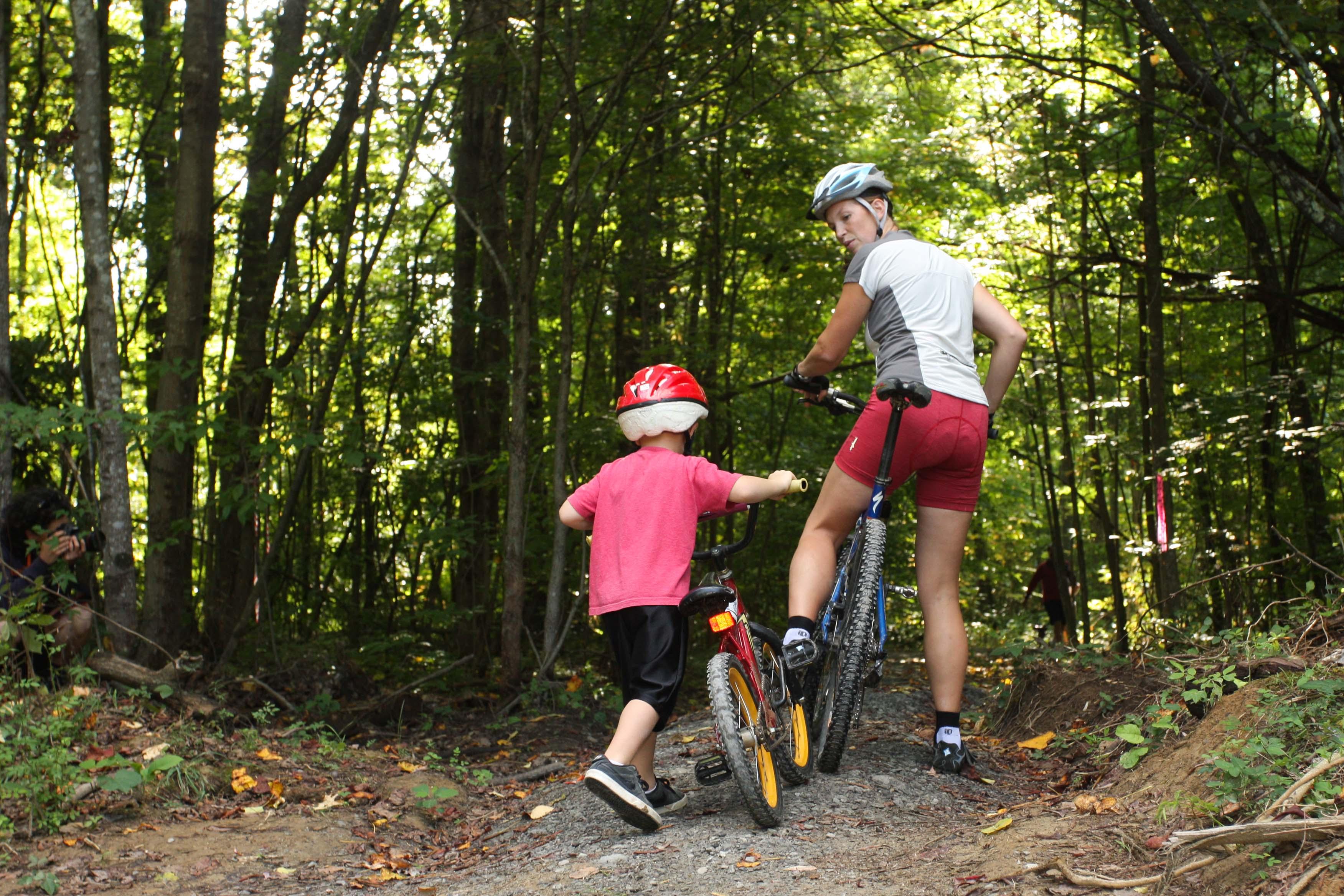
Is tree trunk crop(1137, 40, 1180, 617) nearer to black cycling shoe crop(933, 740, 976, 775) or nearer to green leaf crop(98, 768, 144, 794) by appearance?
black cycling shoe crop(933, 740, 976, 775)

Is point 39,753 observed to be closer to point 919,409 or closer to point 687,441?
point 687,441

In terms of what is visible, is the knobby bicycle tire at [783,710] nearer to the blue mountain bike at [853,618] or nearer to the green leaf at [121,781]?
the blue mountain bike at [853,618]

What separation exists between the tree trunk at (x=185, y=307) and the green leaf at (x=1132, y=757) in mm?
4924

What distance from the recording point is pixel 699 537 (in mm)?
11148

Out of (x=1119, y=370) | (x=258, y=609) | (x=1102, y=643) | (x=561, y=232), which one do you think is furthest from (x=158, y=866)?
(x=1119, y=370)

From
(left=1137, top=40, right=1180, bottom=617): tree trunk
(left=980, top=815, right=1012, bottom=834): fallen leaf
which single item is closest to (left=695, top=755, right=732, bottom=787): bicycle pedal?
(left=980, top=815, right=1012, bottom=834): fallen leaf

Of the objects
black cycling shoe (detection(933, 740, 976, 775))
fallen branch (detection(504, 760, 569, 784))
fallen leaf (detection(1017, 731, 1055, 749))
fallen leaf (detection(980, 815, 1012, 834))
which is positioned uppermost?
fallen leaf (detection(980, 815, 1012, 834))

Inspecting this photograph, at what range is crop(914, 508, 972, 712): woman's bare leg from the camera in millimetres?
3990

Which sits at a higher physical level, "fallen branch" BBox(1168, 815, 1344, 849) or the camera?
the camera

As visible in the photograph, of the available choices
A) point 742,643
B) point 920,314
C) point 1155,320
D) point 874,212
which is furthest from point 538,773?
point 1155,320

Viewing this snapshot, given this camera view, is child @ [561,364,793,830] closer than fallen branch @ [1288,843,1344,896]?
No

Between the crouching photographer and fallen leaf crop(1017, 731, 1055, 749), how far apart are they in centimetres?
454

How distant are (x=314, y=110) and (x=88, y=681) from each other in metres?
4.47

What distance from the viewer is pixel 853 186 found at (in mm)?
4047
